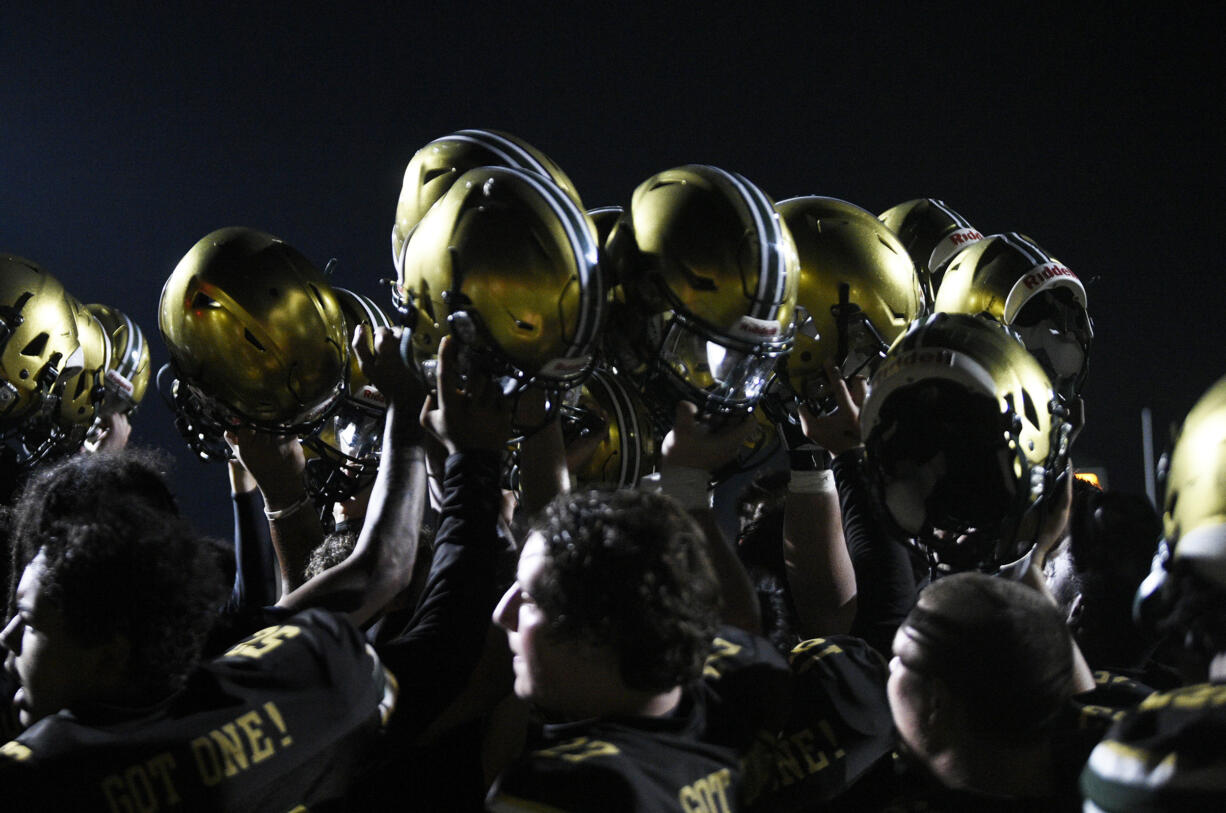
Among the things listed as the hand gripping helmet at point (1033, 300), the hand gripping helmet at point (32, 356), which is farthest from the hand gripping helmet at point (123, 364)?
the hand gripping helmet at point (1033, 300)

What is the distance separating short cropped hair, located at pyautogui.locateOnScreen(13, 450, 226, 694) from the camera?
1.09 metres

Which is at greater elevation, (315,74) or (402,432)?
(315,74)

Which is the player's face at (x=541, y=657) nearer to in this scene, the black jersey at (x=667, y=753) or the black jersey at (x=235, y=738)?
the black jersey at (x=667, y=753)

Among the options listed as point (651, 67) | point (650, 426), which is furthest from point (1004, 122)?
point (650, 426)

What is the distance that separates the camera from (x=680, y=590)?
1.10m

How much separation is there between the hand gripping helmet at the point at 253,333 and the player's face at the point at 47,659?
24.9 inches

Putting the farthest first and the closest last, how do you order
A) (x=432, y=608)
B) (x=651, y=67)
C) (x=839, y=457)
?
(x=651, y=67) → (x=839, y=457) → (x=432, y=608)

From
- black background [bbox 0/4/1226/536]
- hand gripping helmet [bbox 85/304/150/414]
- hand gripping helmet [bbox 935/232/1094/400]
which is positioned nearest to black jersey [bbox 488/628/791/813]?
hand gripping helmet [bbox 935/232/1094/400]

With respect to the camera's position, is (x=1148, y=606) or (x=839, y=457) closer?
(x=1148, y=606)

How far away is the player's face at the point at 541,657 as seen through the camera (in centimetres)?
109

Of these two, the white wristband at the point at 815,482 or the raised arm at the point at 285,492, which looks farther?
the raised arm at the point at 285,492

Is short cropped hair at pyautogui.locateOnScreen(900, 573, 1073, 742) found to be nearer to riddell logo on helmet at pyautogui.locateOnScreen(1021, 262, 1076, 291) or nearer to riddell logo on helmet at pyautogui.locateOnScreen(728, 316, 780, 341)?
riddell logo on helmet at pyautogui.locateOnScreen(728, 316, 780, 341)

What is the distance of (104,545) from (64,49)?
200 inches

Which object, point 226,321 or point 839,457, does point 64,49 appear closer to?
point 226,321
